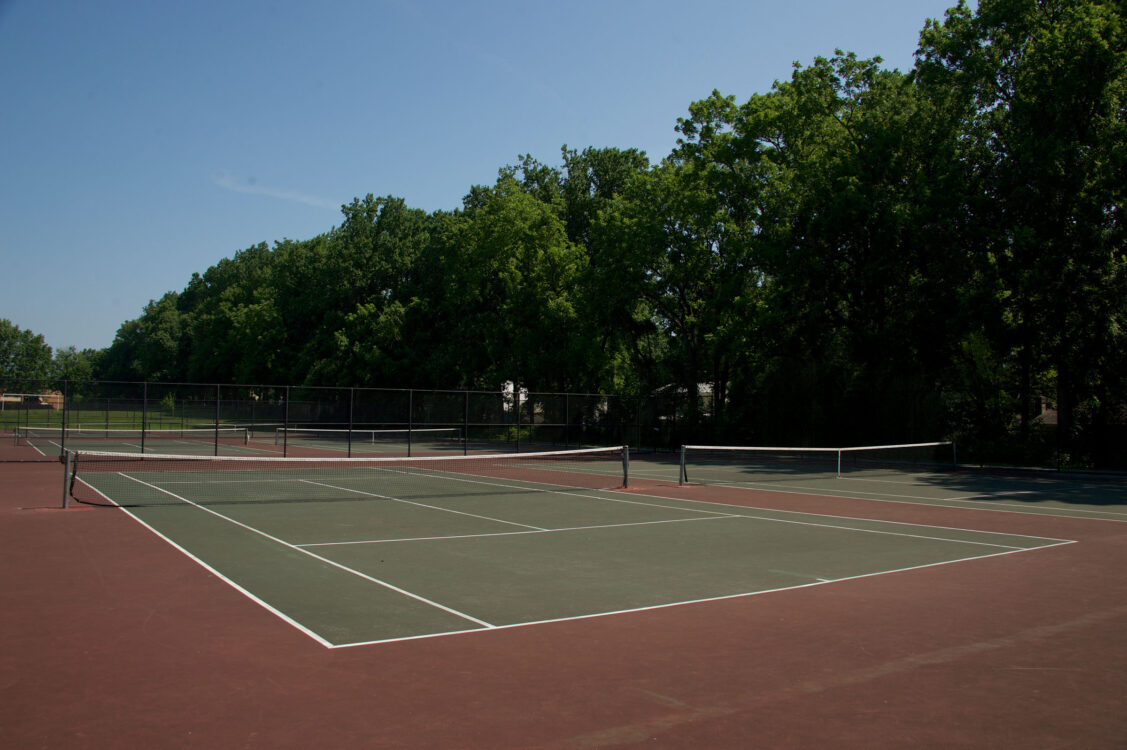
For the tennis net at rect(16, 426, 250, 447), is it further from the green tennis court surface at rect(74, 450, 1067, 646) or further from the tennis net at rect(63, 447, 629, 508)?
the green tennis court surface at rect(74, 450, 1067, 646)

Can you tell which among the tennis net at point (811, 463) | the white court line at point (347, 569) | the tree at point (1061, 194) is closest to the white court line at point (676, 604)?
the white court line at point (347, 569)

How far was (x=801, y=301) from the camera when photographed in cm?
3894

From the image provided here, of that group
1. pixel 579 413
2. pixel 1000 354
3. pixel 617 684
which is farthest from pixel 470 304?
pixel 617 684

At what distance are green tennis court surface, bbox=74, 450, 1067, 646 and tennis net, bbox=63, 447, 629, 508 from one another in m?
0.18

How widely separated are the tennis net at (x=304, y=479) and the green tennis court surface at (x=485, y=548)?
18 cm

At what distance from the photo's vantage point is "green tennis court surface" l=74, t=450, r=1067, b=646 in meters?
8.09

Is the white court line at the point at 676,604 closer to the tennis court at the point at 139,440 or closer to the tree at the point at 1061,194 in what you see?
the tree at the point at 1061,194

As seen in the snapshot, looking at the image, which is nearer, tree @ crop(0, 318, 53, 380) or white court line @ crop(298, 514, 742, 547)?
white court line @ crop(298, 514, 742, 547)

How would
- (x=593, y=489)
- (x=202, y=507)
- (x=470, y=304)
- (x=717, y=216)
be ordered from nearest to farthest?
(x=202, y=507) → (x=593, y=489) → (x=717, y=216) → (x=470, y=304)

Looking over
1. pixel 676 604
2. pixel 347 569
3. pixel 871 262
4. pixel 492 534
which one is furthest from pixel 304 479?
pixel 871 262

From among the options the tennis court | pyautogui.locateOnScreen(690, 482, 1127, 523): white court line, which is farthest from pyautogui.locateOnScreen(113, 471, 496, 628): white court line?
the tennis court

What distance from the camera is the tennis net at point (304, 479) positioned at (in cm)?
1772

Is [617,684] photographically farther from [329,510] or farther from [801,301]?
[801,301]

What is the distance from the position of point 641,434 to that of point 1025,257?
1937cm
